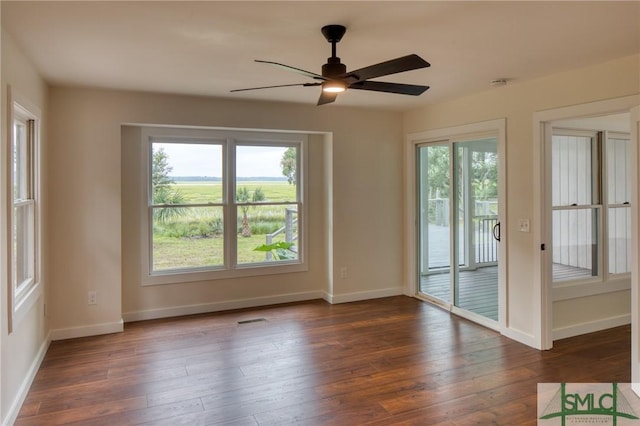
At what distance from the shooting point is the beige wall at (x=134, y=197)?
4.10m

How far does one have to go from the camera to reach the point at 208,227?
5.03m

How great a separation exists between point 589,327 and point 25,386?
16.1ft

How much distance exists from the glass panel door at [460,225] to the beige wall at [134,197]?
0.38 metres

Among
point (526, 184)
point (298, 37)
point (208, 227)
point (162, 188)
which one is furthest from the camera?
point (208, 227)

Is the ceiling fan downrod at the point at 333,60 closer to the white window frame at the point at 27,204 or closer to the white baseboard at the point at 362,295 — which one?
the white window frame at the point at 27,204

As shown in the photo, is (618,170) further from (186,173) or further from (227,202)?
(186,173)

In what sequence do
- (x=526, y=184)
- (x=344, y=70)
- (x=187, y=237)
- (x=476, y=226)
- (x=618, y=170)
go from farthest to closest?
(x=187, y=237) → (x=476, y=226) → (x=618, y=170) → (x=526, y=184) → (x=344, y=70)

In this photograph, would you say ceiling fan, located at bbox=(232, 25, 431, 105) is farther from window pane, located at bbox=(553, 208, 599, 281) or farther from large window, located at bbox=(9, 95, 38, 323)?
window pane, located at bbox=(553, 208, 599, 281)

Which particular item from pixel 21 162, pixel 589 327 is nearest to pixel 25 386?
pixel 21 162

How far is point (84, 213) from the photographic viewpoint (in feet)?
13.6

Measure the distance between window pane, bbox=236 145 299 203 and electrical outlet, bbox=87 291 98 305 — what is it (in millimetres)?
1858

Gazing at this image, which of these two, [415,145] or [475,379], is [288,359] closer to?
[475,379]

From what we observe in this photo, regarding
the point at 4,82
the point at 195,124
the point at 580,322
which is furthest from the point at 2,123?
the point at 580,322

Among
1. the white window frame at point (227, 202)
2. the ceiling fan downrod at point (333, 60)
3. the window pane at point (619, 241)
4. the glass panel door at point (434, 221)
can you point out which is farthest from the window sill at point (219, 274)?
the window pane at point (619, 241)
